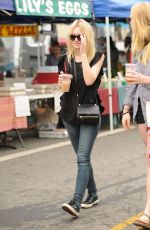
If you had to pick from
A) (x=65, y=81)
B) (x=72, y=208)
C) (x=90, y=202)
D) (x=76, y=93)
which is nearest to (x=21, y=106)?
(x=90, y=202)

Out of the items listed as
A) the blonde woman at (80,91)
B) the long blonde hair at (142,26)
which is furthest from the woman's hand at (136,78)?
the blonde woman at (80,91)

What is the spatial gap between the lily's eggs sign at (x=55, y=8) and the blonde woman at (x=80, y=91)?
4433 millimetres

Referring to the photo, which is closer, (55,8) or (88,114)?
(88,114)

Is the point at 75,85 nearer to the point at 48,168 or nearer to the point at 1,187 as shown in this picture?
the point at 1,187

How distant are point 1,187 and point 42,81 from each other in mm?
4781

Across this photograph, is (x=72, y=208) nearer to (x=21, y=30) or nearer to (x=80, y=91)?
(x=80, y=91)

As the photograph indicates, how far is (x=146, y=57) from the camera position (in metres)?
4.39

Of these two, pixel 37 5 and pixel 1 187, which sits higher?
pixel 37 5

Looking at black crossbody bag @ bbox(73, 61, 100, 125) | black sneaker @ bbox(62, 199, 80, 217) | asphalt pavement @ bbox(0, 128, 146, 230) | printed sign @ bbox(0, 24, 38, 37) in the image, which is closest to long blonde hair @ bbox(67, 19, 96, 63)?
black crossbody bag @ bbox(73, 61, 100, 125)

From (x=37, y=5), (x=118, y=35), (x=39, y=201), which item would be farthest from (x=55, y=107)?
(x=118, y=35)

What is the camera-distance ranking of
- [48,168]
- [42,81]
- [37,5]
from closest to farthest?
[48,168] → [37,5] → [42,81]

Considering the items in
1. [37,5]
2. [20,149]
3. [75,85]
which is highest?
[37,5]

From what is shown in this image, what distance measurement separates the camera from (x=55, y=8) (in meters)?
9.90

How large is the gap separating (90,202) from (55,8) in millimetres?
5420
